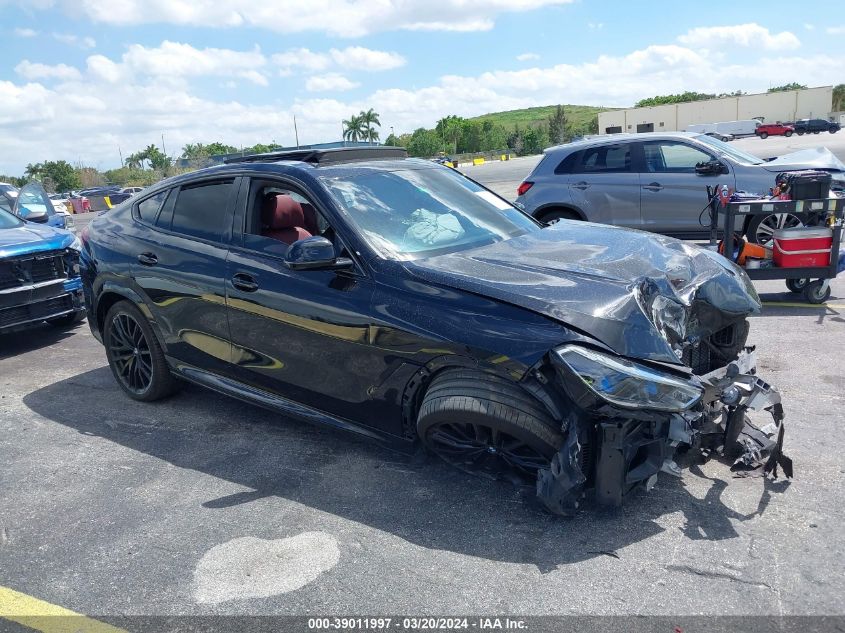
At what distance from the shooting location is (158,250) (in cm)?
478

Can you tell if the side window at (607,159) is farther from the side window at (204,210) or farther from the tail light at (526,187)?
the side window at (204,210)

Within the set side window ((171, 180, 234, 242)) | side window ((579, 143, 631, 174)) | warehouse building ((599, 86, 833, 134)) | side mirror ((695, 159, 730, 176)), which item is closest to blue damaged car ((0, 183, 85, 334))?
side window ((171, 180, 234, 242))

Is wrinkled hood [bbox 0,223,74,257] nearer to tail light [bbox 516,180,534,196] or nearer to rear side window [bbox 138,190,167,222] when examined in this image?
rear side window [bbox 138,190,167,222]

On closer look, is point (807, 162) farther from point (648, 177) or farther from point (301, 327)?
point (301, 327)

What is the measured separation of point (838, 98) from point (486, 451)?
10573 cm

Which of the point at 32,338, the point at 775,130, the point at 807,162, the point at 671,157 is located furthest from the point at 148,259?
the point at 775,130

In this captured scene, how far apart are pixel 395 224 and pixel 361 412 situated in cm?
107

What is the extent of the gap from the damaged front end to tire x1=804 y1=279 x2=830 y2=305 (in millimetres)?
3934

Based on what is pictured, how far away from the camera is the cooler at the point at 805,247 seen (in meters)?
6.78

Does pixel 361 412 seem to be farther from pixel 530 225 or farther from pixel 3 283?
pixel 3 283

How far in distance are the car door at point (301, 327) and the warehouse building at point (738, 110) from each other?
288 ft

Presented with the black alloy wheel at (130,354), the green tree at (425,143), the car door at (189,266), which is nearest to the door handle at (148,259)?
the car door at (189,266)

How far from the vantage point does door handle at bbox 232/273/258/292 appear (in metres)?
4.11

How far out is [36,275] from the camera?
6938mm
